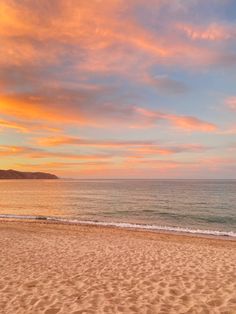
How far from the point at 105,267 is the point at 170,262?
279 cm

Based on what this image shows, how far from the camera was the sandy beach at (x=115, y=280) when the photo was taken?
24.5 ft

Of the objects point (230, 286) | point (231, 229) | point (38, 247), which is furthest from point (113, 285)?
point (231, 229)

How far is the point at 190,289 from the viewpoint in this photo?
870 cm

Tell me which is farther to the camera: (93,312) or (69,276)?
(69,276)

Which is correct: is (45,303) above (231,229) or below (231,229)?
above

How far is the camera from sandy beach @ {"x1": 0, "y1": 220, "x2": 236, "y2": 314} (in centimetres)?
748

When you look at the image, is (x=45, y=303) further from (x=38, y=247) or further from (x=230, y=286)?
(x=38, y=247)

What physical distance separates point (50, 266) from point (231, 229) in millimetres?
22763

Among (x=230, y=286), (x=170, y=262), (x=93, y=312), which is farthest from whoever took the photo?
(x=170, y=262)

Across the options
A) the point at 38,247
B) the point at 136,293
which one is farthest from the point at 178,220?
the point at 136,293

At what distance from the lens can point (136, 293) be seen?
8367 mm

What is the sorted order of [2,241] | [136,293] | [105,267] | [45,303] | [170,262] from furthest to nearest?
[2,241]
[170,262]
[105,267]
[136,293]
[45,303]

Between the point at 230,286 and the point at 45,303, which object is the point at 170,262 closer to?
the point at 230,286

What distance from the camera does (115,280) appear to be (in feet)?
31.8
